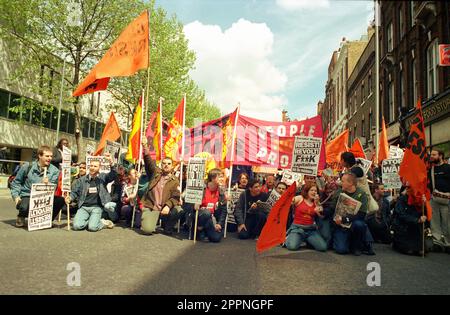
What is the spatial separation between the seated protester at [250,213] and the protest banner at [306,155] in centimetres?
100

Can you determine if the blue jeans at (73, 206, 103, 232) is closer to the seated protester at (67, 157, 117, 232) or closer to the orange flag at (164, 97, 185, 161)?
the seated protester at (67, 157, 117, 232)

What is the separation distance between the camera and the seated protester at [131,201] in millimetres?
8633

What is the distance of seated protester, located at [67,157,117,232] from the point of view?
7793mm

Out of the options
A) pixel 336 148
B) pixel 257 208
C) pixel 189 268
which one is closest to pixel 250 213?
pixel 257 208

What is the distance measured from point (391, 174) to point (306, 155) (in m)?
2.87

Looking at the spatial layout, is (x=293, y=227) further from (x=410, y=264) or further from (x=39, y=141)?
(x=39, y=141)

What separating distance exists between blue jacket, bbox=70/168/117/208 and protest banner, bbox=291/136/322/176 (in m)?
4.12

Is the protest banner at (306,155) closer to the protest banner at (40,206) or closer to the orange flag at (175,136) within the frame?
the orange flag at (175,136)

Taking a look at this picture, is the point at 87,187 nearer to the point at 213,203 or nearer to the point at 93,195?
the point at 93,195

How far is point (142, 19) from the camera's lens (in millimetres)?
8344

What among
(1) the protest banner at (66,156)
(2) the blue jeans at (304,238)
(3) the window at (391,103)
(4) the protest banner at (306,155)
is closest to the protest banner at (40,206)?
(1) the protest banner at (66,156)
